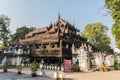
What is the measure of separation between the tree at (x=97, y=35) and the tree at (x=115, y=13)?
1181 inches

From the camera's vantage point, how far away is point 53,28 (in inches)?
1543

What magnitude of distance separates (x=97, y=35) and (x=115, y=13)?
32.3 meters

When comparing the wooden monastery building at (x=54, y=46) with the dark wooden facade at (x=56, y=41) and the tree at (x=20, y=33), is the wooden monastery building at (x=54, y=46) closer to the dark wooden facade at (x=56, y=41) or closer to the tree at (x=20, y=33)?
the dark wooden facade at (x=56, y=41)

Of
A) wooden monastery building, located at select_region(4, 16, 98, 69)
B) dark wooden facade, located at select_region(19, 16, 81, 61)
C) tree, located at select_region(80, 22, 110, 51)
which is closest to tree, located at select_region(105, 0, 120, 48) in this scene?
wooden monastery building, located at select_region(4, 16, 98, 69)

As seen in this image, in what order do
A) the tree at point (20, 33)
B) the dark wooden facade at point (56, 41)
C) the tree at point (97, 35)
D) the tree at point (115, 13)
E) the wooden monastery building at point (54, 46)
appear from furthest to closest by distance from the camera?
the tree at point (20, 33)
the tree at point (97, 35)
the dark wooden facade at point (56, 41)
the wooden monastery building at point (54, 46)
the tree at point (115, 13)

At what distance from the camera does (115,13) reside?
1698 centimetres

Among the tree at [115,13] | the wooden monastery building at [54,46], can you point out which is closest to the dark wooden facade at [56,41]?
the wooden monastery building at [54,46]

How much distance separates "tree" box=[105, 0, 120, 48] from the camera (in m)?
16.8

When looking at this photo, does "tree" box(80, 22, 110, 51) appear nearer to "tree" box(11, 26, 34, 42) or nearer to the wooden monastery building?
the wooden monastery building

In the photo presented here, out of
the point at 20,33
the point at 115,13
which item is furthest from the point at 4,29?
the point at 115,13

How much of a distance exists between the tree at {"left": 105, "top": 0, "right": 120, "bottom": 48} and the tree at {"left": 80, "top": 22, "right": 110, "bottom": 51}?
1181 inches

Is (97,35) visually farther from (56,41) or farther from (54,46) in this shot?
(56,41)

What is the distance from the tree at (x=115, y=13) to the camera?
16.8m

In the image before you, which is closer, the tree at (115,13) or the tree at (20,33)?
the tree at (115,13)
